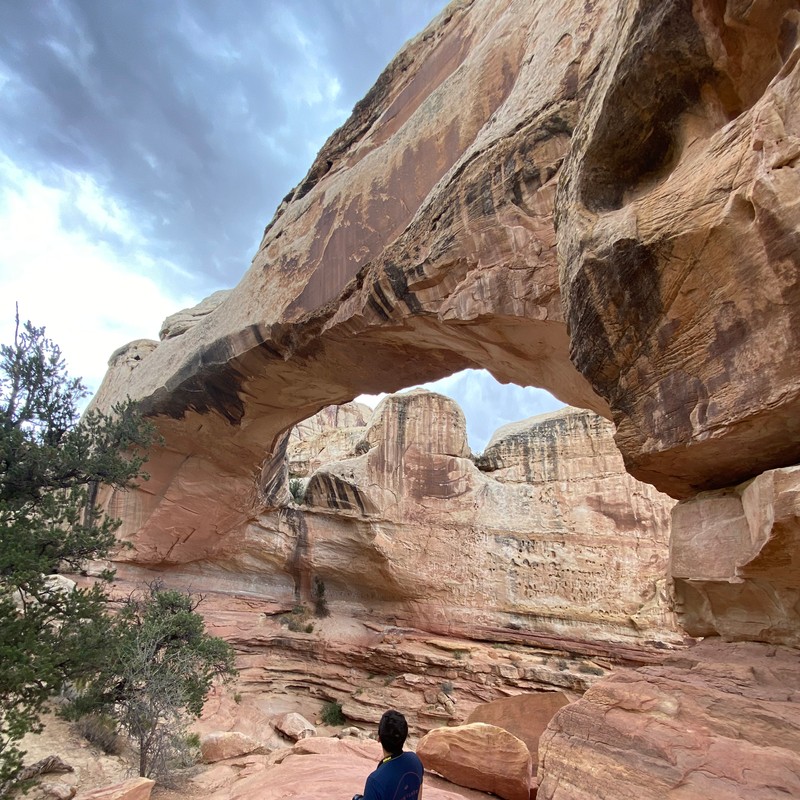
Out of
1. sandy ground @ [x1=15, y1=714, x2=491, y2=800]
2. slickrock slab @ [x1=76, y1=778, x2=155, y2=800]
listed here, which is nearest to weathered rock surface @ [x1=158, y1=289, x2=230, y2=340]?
sandy ground @ [x1=15, y1=714, x2=491, y2=800]

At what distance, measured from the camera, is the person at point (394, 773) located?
6.99 ft

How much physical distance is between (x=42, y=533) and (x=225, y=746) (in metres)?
4.29

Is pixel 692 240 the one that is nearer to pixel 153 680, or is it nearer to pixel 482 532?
pixel 153 680

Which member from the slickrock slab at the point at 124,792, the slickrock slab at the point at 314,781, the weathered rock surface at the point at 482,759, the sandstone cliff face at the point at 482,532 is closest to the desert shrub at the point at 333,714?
the sandstone cliff face at the point at 482,532

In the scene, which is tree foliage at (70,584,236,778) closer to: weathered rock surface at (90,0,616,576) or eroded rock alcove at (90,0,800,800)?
weathered rock surface at (90,0,616,576)

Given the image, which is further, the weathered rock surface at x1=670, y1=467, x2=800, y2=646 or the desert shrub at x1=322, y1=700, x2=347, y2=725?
the desert shrub at x1=322, y1=700, x2=347, y2=725

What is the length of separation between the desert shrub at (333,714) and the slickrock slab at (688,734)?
11.6 meters

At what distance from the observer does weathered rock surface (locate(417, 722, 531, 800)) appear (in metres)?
4.05

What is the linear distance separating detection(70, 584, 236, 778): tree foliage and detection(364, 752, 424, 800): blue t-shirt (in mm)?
5704

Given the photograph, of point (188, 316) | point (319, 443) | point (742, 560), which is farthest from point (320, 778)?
point (319, 443)

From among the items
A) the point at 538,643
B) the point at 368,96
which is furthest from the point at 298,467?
the point at 368,96

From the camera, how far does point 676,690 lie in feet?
9.41

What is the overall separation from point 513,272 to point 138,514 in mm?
10990

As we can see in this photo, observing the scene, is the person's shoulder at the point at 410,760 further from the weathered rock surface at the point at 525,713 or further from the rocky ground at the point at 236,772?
the weathered rock surface at the point at 525,713
